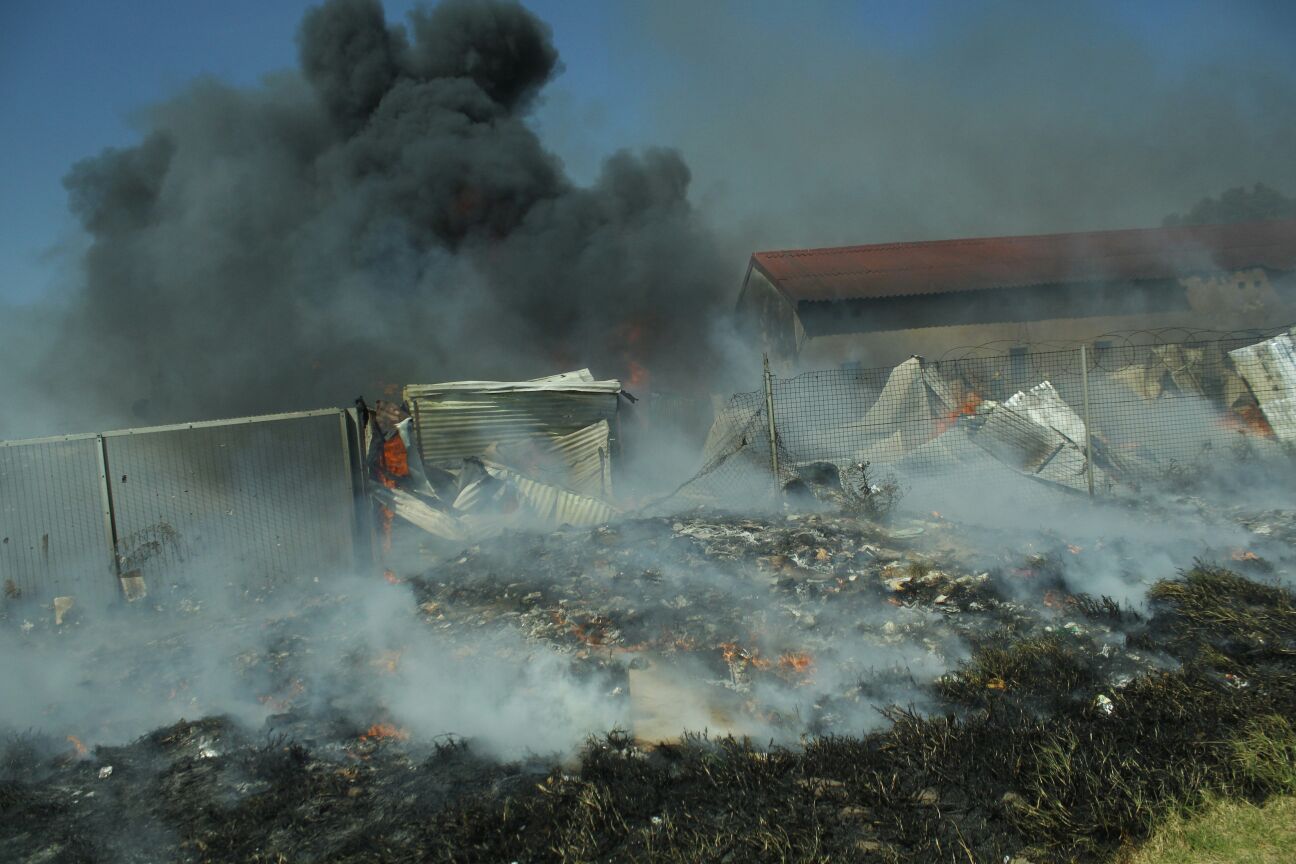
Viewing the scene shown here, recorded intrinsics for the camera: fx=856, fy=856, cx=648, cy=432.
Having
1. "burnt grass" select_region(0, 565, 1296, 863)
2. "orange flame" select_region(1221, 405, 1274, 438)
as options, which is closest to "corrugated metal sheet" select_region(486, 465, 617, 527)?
"burnt grass" select_region(0, 565, 1296, 863)

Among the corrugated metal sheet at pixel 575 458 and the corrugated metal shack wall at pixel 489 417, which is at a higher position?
the corrugated metal shack wall at pixel 489 417

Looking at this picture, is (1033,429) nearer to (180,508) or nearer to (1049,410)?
(1049,410)

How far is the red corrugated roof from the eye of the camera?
16.3 m

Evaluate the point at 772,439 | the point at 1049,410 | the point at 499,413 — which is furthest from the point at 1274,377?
the point at 499,413

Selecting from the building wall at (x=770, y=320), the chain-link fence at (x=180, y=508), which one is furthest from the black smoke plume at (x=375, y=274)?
the chain-link fence at (x=180, y=508)

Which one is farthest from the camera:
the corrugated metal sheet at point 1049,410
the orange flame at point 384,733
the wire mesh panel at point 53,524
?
the corrugated metal sheet at point 1049,410

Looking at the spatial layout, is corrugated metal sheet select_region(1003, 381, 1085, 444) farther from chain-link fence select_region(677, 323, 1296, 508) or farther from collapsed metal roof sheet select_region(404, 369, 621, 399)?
collapsed metal roof sheet select_region(404, 369, 621, 399)

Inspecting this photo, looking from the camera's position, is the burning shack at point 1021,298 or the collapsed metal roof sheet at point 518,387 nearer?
the collapsed metal roof sheet at point 518,387

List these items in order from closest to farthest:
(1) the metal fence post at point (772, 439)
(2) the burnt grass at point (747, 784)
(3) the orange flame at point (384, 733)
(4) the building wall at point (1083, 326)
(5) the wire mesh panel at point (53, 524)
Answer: (2) the burnt grass at point (747, 784) → (3) the orange flame at point (384, 733) → (5) the wire mesh panel at point (53, 524) → (1) the metal fence post at point (772, 439) → (4) the building wall at point (1083, 326)

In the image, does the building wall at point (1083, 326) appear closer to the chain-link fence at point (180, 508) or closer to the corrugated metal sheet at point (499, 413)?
the corrugated metal sheet at point (499, 413)

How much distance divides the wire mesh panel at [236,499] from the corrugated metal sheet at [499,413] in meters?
2.01

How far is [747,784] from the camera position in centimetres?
328

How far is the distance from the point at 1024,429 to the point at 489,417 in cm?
561

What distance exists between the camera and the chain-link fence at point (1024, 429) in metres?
8.02
